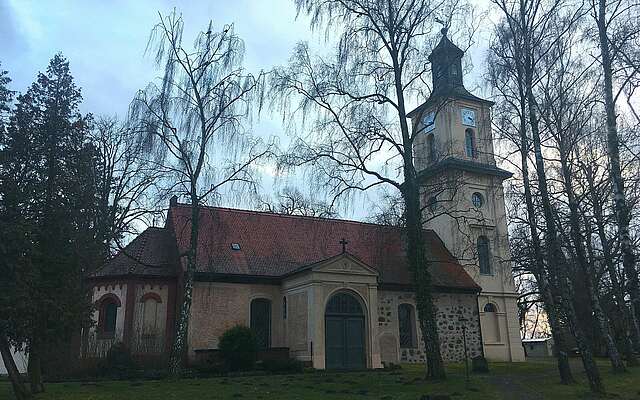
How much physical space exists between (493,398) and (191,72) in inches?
585

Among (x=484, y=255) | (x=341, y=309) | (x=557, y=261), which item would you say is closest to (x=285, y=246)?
(x=341, y=309)

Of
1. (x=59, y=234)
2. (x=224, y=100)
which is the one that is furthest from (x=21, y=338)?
(x=224, y=100)

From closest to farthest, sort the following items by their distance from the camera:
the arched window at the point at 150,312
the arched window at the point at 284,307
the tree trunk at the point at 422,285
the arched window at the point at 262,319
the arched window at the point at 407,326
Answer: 1. the tree trunk at the point at 422,285
2. the arched window at the point at 150,312
3. the arched window at the point at 262,319
4. the arched window at the point at 284,307
5. the arched window at the point at 407,326

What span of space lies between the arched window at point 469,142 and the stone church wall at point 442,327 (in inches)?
337

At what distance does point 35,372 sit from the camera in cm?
1466

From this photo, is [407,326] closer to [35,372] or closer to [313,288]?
[313,288]

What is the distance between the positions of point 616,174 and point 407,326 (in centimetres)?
1607

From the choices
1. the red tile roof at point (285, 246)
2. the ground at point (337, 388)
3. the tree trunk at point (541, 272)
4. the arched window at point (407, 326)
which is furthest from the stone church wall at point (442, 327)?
the tree trunk at point (541, 272)

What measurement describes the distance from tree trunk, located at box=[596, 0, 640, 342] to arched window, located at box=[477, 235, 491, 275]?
17566 millimetres

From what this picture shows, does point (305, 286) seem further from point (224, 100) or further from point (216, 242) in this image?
point (224, 100)

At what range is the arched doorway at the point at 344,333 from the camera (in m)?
23.1

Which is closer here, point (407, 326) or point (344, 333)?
point (344, 333)

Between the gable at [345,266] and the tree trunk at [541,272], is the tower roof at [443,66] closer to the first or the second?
the tree trunk at [541,272]

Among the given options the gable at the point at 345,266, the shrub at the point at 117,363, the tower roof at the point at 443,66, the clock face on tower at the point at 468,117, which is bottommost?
the shrub at the point at 117,363
